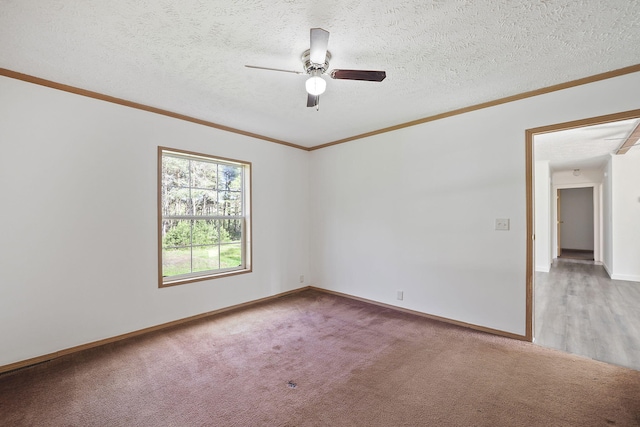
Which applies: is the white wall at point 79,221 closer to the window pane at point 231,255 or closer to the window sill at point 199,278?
the window sill at point 199,278

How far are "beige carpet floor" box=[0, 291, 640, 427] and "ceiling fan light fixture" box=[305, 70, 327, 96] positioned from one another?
2.26 meters

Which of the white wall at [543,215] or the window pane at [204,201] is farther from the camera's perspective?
the white wall at [543,215]

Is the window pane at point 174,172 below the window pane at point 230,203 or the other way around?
the other way around

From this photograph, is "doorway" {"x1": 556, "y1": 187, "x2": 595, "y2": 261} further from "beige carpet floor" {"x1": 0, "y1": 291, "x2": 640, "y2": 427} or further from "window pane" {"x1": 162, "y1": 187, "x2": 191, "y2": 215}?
"window pane" {"x1": 162, "y1": 187, "x2": 191, "y2": 215}

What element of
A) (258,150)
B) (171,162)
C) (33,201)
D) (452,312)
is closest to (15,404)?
(33,201)

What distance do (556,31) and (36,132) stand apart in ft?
13.9

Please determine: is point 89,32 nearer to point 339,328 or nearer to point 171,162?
point 171,162

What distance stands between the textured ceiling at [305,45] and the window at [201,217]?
2.89ft

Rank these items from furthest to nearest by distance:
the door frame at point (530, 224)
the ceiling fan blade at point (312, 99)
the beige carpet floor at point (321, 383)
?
the door frame at point (530, 224) < the ceiling fan blade at point (312, 99) < the beige carpet floor at point (321, 383)

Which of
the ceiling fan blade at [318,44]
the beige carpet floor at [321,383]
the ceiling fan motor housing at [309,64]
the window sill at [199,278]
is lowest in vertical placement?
the beige carpet floor at [321,383]

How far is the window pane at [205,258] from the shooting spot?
11.9ft

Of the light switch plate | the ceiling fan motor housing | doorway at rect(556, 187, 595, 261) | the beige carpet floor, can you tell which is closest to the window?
the beige carpet floor

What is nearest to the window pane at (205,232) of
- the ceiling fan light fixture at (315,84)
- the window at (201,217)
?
the window at (201,217)

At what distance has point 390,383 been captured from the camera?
214 centimetres
